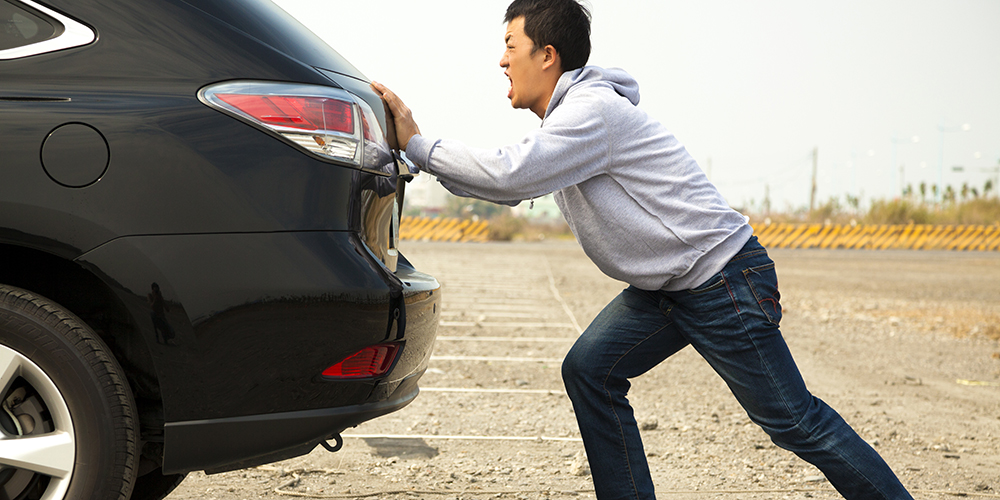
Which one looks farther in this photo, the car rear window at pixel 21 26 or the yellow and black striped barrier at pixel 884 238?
the yellow and black striped barrier at pixel 884 238

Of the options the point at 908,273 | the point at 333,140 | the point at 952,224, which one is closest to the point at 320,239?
the point at 333,140

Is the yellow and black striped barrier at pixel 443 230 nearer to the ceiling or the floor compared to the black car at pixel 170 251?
nearer to the floor

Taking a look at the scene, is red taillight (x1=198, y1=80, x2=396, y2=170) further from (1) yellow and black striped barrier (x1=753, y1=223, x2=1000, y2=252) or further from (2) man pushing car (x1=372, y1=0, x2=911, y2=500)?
(1) yellow and black striped barrier (x1=753, y1=223, x2=1000, y2=252)

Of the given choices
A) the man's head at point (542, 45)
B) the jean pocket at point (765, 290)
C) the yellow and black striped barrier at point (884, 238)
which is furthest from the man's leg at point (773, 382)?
the yellow and black striped barrier at point (884, 238)

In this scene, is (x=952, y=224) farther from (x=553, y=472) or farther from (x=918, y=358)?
(x=553, y=472)

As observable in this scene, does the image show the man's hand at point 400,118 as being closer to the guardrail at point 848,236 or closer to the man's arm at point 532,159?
the man's arm at point 532,159

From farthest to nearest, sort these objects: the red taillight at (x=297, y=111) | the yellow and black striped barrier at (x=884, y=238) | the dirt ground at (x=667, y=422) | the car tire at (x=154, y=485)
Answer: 1. the yellow and black striped barrier at (x=884, y=238)
2. the dirt ground at (x=667, y=422)
3. the car tire at (x=154, y=485)
4. the red taillight at (x=297, y=111)

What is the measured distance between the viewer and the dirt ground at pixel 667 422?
3.17 meters

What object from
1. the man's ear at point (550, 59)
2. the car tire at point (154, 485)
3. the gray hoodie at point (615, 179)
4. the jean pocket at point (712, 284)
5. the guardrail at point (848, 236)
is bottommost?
the guardrail at point (848, 236)

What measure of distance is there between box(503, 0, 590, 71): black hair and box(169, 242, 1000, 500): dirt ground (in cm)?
168

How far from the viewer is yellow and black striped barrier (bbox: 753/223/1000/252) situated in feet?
106

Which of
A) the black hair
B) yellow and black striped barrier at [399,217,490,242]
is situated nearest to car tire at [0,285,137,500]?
the black hair

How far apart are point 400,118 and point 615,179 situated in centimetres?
64

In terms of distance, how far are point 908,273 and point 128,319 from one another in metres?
19.6
